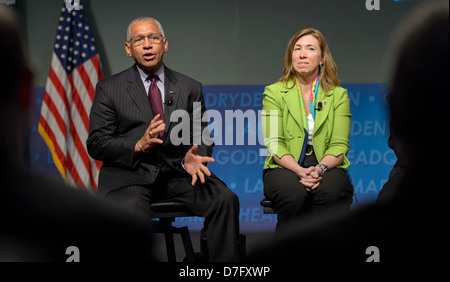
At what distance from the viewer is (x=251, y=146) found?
13.5 feet

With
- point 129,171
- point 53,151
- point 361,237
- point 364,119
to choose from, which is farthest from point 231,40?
point 361,237

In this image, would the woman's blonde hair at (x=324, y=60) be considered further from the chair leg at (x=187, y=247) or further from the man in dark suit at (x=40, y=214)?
the man in dark suit at (x=40, y=214)

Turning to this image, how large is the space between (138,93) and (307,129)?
92cm

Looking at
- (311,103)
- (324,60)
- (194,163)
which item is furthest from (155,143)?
(324,60)

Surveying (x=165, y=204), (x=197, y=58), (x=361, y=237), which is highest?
(x=197, y=58)

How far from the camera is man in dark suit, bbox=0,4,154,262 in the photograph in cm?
38

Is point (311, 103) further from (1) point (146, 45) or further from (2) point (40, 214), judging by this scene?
(2) point (40, 214)

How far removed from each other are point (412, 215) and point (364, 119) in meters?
3.83

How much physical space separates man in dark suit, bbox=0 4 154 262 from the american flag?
11.7 feet

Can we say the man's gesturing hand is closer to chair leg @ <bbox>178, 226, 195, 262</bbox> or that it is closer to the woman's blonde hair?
chair leg @ <bbox>178, 226, 195, 262</bbox>

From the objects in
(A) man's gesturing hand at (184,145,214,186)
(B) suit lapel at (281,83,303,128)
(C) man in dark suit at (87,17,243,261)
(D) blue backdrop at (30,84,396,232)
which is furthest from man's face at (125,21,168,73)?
(D) blue backdrop at (30,84,396,232)

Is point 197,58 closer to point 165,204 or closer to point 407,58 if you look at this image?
point 165,204

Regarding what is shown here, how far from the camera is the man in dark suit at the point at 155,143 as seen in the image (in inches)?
89.0

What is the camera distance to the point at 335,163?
2510 millimetres
